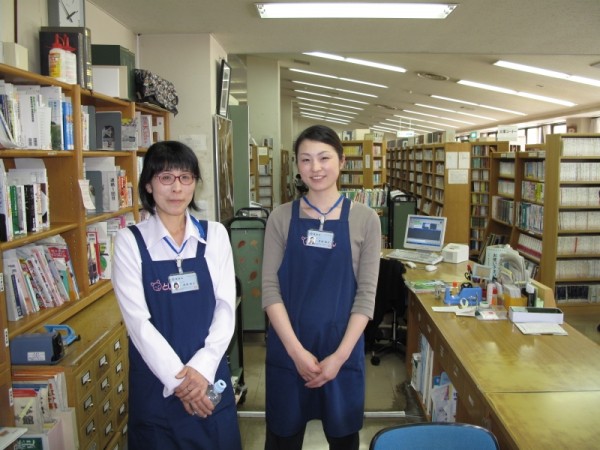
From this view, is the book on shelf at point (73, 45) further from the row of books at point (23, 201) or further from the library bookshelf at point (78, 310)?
the row of books at point (23, 201)

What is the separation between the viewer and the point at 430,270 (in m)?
4.21

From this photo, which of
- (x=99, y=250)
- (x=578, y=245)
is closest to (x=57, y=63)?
(x=99, y=250)

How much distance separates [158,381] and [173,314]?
233 mm

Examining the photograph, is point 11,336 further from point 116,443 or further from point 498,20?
point 498,20

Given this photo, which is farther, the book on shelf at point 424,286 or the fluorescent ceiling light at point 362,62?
the fluorescent ceiling light at point 362,62

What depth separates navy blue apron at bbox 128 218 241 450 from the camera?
1631mm

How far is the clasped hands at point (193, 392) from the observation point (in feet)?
5.23

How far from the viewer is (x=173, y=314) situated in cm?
164

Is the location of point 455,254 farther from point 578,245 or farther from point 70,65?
point 70,65

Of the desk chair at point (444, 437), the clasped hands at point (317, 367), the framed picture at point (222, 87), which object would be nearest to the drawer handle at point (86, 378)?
the clasped hands at point (317, 367)

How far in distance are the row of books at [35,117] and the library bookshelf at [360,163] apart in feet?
21.1

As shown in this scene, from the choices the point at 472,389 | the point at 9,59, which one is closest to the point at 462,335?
the point at 472,389

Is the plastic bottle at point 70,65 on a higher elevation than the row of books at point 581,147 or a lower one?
higher

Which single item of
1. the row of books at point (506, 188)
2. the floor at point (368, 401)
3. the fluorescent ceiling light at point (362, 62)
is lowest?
the floor at point (368, 401)
